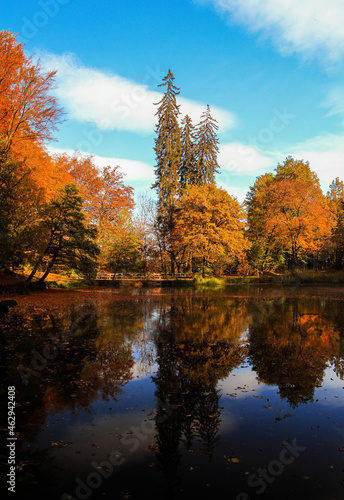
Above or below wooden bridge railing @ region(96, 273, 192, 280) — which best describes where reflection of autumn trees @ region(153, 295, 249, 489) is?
below

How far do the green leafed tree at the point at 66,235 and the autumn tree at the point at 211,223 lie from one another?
40.3ft

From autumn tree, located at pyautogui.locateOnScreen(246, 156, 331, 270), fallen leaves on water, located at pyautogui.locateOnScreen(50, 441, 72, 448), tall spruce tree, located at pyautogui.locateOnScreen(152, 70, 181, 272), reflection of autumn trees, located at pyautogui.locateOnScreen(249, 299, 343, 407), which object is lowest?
fallen leaves on water, located at pyautogui.locateOnScreen(50, 441, 72, 448)

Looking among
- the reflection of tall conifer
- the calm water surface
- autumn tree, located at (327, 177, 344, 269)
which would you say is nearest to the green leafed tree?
the calm water surface

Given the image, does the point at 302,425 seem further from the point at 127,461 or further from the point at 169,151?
the point at 169,151

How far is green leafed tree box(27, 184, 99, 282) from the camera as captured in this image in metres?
21.2

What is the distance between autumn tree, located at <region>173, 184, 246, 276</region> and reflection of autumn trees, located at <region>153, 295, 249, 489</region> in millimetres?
18928

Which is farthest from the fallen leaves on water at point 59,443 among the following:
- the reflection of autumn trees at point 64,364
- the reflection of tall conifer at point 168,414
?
the reflection of tall conifer at point 168,414

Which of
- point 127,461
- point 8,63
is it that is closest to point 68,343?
point 127,461

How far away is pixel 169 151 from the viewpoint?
42500 millimetres

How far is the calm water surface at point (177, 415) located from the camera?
3.65 meters

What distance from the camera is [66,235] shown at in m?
21.9

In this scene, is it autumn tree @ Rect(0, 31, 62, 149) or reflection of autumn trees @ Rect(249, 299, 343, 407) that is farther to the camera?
autumn tree @ Rect(0, 31, 62, 149)

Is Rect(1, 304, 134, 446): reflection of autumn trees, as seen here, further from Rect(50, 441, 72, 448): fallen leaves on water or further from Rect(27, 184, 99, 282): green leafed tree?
Rect(27, 184, 99, 282): green leafed tree

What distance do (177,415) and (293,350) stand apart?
4.93 metres
